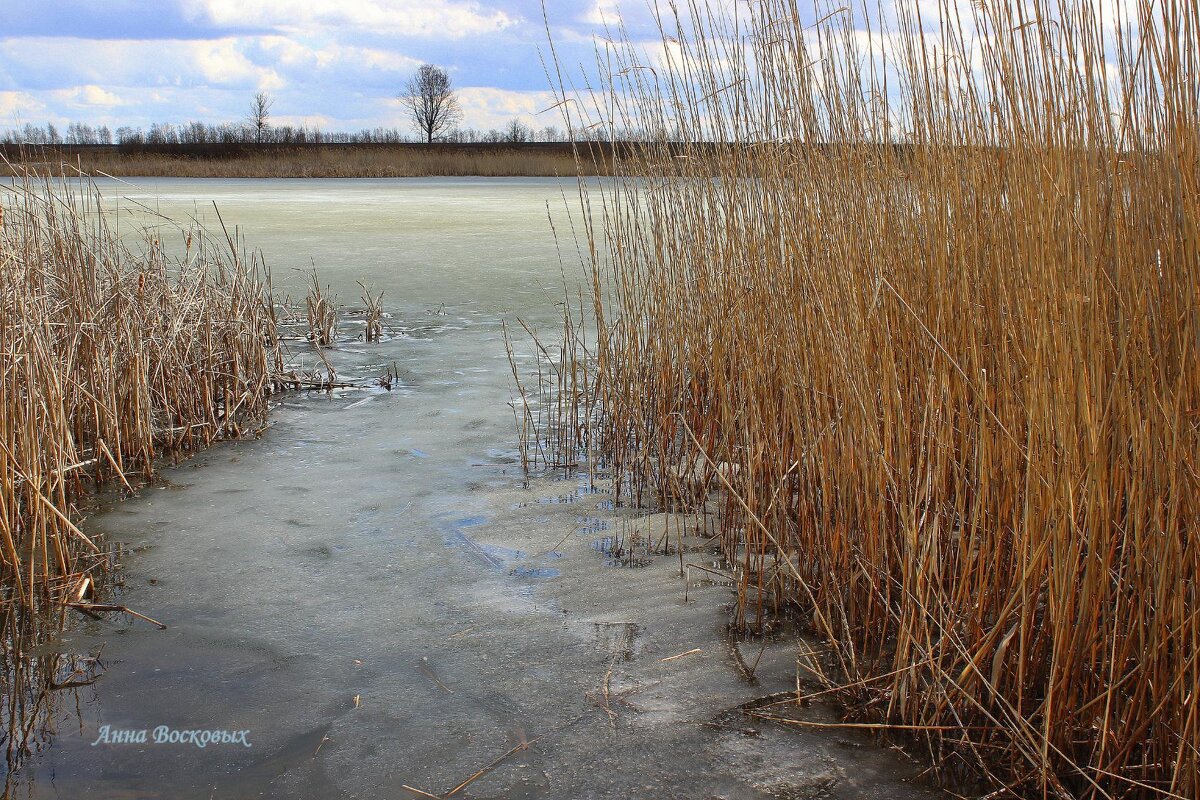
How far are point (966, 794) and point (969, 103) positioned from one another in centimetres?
134

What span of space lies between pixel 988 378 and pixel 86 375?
292 cm

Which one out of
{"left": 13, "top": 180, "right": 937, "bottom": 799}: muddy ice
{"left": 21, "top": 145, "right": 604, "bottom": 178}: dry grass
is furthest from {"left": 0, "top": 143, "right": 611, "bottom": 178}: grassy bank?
{"left": 13, "top": 180, "right": 937, "bottom": 799}: muddy ice

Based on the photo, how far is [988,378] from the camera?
6.52 ft

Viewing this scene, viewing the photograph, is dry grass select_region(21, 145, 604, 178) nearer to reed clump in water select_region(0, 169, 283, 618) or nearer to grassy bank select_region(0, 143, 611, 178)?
grassy bank select_region(0, 143, 611, 178)

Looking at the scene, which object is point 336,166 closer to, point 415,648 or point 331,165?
point 331,165

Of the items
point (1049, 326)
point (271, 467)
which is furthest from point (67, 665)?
point (1049, 326)

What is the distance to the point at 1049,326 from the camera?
155 cm

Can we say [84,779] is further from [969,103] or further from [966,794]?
[969,103]

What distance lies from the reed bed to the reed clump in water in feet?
5.90

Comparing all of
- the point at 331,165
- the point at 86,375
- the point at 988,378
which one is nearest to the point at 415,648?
the point at 988,378

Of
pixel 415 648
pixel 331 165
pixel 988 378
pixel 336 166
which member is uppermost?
pixel 331 165

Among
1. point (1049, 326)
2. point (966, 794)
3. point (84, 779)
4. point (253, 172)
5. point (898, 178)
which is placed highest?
point (253, 172)

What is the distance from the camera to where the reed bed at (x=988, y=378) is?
1.44 m

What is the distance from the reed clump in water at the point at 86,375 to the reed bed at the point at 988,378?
1.80m
